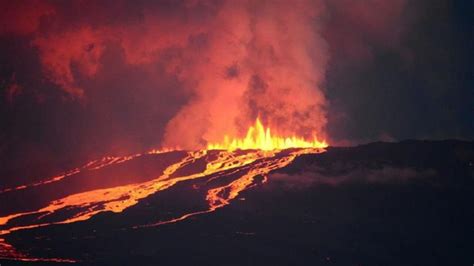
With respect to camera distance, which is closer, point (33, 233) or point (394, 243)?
point (33, 233)

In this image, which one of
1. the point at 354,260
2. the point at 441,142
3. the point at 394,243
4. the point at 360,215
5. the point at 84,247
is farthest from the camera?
the point at 441,142

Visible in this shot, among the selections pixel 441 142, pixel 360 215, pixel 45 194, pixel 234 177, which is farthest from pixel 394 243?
pixel 45 194

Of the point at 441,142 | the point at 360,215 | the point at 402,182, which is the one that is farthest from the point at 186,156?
the point at 441,142

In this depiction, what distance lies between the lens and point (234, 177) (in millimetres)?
82062

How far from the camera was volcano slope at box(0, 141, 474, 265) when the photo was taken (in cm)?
6538

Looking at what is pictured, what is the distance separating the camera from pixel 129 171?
280 ft

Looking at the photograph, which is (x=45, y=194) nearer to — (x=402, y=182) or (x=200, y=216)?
(x=200, y=216)

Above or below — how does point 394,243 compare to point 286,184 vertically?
below

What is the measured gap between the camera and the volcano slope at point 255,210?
65375 mm

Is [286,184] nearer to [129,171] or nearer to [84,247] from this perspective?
[129,171]

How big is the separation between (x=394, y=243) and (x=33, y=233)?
42.8m

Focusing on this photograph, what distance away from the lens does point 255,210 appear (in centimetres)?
7675

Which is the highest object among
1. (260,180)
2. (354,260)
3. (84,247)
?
(260,180)

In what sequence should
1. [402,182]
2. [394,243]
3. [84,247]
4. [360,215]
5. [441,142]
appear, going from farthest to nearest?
[441,142] < [402,182] < [360,215] < [394,243] < [84,247]
